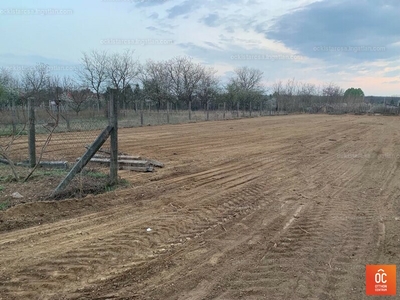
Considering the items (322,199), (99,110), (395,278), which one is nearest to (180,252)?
(395,278)

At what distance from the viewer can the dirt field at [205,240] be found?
9.71ft

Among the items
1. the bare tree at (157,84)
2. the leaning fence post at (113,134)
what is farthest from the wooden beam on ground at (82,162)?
the bare tree at (157,84)

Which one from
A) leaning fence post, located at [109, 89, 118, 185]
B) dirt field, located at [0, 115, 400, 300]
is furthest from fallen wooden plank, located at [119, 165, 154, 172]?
leaning fence post, located at [109, 89, 118, 185]

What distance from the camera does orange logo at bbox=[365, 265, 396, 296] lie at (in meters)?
2.95

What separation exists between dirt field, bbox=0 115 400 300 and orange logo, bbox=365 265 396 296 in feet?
0.25

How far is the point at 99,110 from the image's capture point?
16.5 m

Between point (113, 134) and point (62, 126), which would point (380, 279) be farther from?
point (62, 126)

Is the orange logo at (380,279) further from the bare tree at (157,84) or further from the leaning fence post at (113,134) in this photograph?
the bare tree at (157,84)

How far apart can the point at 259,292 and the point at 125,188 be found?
12.6ft

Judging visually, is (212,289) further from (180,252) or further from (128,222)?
(128,222)

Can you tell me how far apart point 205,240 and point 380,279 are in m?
1.91

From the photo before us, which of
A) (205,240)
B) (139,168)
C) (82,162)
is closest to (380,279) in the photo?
(205,240)

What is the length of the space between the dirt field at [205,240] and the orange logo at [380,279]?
0.25ft

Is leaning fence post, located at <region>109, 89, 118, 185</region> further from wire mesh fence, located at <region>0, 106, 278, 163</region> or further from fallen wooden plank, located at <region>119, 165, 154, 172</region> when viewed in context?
fallen wooden plank, located at <region>119, 165, 154, 172</region>
